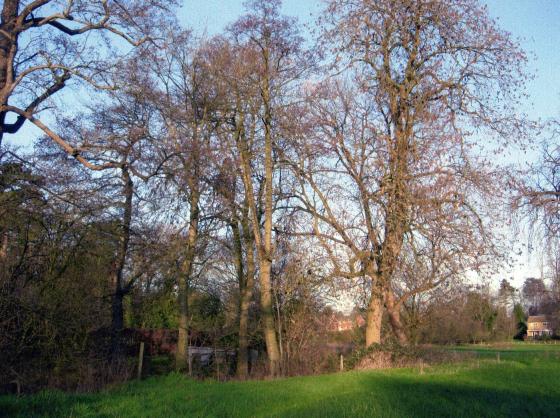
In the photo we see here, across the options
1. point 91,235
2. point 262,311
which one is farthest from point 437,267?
→ point 91,235

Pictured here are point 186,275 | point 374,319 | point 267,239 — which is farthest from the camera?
point 267,239

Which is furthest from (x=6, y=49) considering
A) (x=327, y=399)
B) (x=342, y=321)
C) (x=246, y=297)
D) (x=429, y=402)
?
(x=342, y=321)

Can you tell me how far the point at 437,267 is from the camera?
58.4 feet

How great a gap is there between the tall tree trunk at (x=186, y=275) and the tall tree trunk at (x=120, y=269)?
2.53 metres

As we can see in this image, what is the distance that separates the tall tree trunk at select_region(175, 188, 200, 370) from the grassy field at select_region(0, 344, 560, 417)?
727 cm

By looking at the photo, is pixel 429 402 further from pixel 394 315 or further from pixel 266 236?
pixel 266 236

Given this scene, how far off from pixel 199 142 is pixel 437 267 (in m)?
9.29

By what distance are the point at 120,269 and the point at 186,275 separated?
335 cm

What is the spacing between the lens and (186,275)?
22094 mm

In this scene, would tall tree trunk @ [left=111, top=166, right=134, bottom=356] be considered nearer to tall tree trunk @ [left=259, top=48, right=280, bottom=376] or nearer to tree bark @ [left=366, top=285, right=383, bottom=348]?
tall tree trunk @ [left=259, top=48, right=280, bottom=376]

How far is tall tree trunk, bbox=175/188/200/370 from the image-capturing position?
21.6 meters

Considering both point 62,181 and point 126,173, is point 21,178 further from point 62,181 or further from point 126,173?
point 126,173

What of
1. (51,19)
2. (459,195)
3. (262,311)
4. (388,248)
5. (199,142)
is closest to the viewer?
(51,19)

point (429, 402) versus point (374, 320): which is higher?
point (374, 320)
